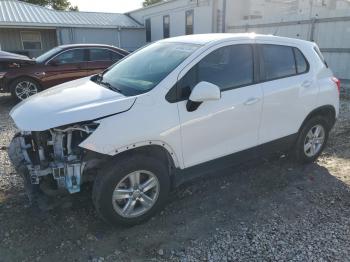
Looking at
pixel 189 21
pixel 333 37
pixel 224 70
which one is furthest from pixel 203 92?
pixel 189 21

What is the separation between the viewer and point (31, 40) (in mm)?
21906

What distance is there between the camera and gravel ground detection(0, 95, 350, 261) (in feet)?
9.67

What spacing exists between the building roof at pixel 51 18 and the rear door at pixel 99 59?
1314 centimetres

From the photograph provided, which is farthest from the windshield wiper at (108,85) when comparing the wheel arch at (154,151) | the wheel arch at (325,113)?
the wheel arch at (325,113)

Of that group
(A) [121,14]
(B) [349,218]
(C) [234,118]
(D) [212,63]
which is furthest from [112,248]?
(A) [121,14]

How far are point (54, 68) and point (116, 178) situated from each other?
6.88 meters

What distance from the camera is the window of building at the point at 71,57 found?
8.98 m

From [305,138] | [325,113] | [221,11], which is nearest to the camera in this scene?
[305,138]

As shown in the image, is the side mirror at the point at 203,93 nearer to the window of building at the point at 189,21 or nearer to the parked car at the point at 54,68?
the parked car at the point at 54,68

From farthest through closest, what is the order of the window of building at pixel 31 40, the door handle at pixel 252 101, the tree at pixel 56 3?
the tree at pixel 56 3
the window of building at pixel 31 40
the door handle at pixel 252 101

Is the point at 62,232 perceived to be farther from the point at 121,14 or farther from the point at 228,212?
the point at 121,14

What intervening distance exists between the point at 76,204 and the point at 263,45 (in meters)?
2.91

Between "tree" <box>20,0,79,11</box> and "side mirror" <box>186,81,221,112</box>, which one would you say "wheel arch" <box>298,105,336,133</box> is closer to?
"side mirror" <box>186,81,221,112</box>

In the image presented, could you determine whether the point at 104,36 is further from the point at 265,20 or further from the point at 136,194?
the point at 136,194
